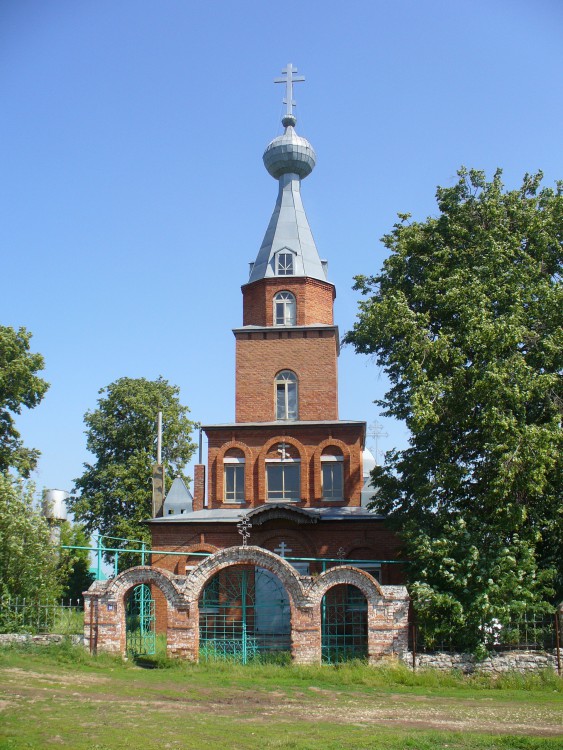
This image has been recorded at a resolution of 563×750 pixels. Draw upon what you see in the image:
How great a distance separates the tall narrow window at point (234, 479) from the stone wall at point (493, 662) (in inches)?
426

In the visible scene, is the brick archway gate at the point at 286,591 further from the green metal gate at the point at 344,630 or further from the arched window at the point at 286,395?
the arched window at the point at 286,395

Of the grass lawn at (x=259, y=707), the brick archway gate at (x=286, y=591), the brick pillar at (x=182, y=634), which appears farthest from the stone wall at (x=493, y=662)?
the brick pillar at (x=182, y=634)

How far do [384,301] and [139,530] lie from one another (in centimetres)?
1958

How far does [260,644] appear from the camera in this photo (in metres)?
20.6

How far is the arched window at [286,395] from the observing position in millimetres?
29109

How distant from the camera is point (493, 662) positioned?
710 inches

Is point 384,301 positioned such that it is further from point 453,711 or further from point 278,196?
point 278,196

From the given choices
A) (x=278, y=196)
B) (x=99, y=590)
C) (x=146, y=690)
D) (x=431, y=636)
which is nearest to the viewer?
(x=146, y=690)

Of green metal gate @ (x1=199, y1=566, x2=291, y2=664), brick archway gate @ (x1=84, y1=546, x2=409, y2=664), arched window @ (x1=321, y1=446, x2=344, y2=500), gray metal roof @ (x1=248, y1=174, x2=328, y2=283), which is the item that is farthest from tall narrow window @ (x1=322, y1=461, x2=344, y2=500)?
brick archway gate @ (x1=84, y1=546, x2=409, y2=664)

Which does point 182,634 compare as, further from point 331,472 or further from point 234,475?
point 331,472

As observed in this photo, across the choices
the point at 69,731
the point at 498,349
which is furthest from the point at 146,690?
the point at 498,349

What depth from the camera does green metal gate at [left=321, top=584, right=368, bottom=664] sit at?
1945 centimetres

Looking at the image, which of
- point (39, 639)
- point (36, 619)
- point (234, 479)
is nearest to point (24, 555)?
point (36, 619)

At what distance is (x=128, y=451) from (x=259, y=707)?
26034 millimetres
